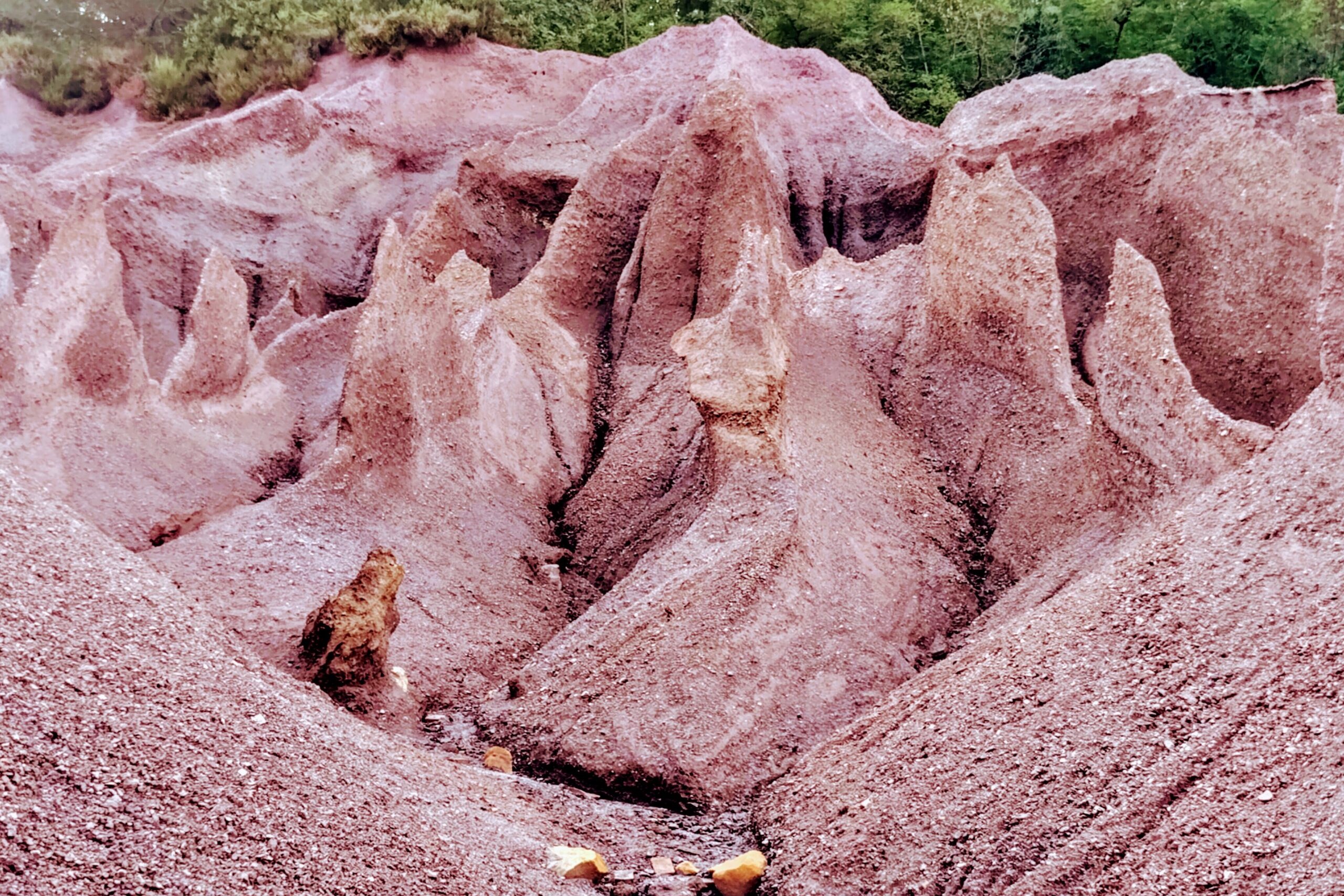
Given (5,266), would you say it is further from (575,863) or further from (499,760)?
(575,863)

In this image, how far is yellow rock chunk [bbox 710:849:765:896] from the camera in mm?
5289

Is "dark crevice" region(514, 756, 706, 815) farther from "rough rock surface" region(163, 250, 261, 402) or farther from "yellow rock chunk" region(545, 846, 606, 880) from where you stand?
"rough rock surface" region(163, 250, 261, 402)

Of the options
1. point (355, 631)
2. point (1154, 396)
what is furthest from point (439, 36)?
point (1154, 396)

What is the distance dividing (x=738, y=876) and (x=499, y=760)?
1.75m

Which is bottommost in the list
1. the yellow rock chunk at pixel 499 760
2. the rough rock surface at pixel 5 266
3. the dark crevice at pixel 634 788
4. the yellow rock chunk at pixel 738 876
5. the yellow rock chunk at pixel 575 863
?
the yellow rock chunk at pixel 499 760

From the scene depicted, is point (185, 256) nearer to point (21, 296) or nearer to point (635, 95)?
point (21, 296)

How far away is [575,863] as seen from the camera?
505cm

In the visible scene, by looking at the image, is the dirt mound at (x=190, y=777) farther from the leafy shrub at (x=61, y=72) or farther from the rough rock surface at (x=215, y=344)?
the leafy shrub at (x=61, y=72)

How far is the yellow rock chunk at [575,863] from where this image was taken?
5.02 m

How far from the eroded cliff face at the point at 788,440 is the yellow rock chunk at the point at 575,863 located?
407 millimetres

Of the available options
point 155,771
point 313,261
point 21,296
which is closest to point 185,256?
point 313,261

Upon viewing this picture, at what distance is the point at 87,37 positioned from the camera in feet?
57.6

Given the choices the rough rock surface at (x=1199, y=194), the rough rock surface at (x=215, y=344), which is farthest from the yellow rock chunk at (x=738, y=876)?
the rough rock surface at (x=215, y=344)

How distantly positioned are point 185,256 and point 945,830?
470 inches
